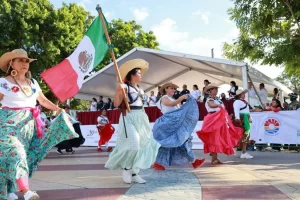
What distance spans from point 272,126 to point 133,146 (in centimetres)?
862

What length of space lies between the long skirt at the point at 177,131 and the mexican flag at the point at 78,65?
1959mm

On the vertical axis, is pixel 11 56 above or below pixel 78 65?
below

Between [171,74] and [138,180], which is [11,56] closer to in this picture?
[138,180]

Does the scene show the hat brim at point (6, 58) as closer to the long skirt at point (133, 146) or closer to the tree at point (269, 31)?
the long skirt at point (133, 146)

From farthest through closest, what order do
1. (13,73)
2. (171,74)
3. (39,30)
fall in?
(39,30), (171,74), (13,73)

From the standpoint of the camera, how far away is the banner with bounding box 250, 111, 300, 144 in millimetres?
12680

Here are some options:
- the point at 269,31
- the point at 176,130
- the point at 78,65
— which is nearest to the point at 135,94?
the point at 78,65

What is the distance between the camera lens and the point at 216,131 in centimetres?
846

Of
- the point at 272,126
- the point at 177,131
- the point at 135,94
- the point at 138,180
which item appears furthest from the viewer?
the point at 272,126

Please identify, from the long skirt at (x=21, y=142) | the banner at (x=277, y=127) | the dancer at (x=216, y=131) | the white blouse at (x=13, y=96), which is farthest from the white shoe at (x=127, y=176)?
the banner at (x=277, y=127)

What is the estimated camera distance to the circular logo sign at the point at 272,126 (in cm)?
1302

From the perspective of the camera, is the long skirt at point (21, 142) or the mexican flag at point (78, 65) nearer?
the long skirt at point (21, 142)

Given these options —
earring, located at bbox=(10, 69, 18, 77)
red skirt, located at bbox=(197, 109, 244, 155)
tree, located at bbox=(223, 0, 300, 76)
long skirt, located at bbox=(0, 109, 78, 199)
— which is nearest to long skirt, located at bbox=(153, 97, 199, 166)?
red skirt, located at bbox=(197, 109, 244, 155)

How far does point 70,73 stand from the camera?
6055 millimetres
